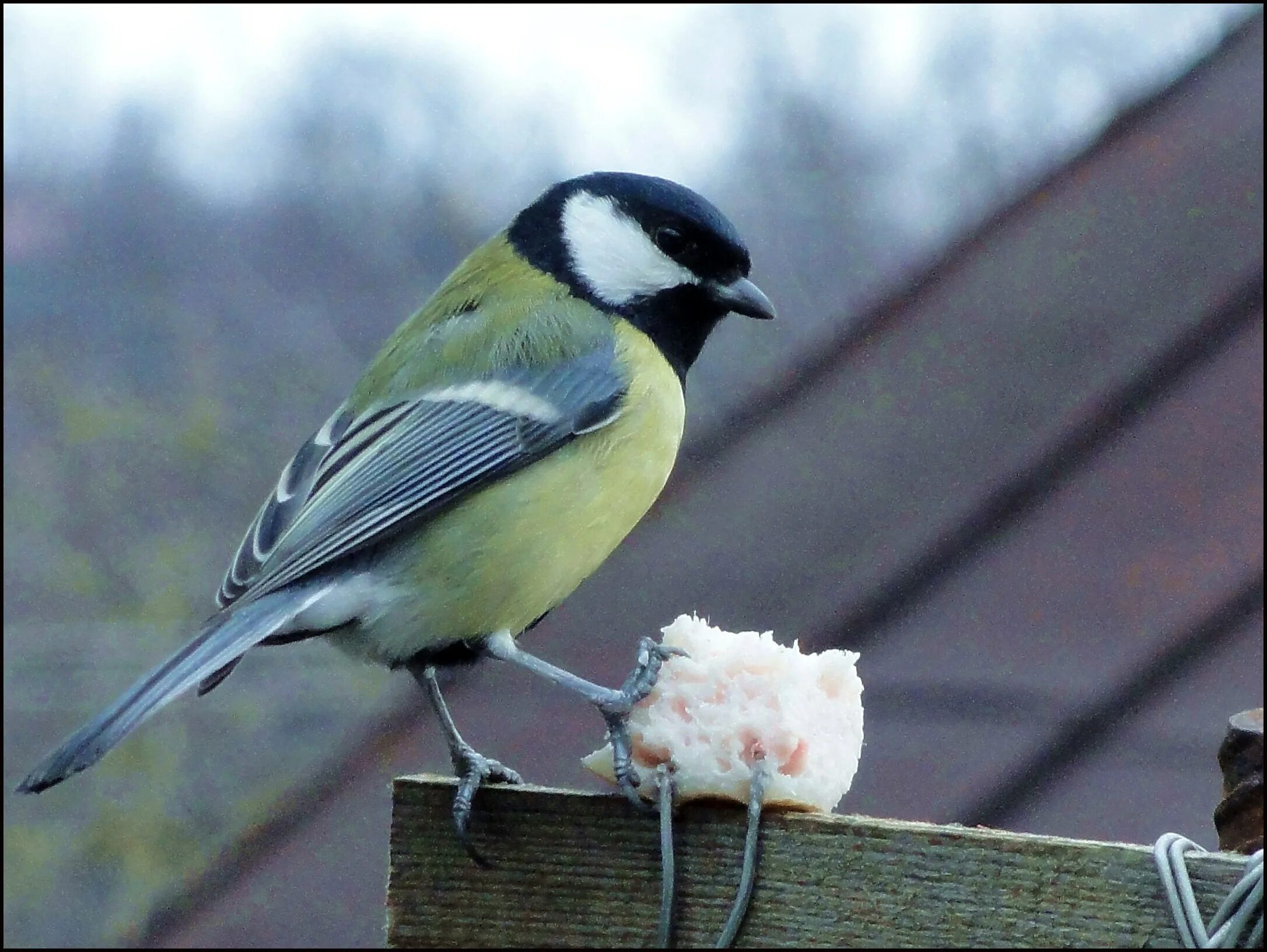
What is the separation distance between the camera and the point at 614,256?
1.70 metres

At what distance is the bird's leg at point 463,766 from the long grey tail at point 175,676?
0.52ft

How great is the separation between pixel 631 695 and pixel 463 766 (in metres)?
0.28

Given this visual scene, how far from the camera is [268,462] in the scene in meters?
2.65

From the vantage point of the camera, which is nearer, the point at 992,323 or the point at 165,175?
the point at 992,323

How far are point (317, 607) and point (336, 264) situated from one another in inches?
52.6

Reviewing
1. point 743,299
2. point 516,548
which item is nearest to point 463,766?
point 516,548

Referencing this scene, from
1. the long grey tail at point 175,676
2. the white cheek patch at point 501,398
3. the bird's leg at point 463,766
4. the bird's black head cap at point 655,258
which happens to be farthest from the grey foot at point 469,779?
the bird's black head cap at point 655,258

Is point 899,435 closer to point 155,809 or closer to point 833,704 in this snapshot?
point 833,704

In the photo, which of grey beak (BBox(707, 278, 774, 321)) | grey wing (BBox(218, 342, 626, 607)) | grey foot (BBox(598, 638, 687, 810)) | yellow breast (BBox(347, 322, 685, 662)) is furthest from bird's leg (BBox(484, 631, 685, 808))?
grey beak (BBox(707, 278, 774, 321))

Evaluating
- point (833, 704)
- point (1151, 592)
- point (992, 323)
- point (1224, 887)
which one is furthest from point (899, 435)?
point (1224, 887)

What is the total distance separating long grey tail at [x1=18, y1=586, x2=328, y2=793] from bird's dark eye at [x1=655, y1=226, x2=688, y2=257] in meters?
0.55

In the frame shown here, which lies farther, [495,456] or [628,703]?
[495,456]

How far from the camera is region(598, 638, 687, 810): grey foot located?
112cm

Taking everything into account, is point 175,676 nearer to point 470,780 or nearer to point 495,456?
point 470,780
